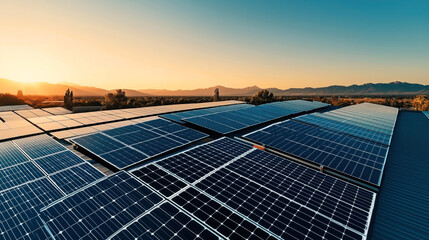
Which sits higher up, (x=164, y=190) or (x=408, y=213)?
(x=164, y=190)

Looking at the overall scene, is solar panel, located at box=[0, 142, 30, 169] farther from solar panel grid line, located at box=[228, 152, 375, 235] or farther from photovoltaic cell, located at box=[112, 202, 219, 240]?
solar panel grid line, located at box=[228, 152, 375, 235]

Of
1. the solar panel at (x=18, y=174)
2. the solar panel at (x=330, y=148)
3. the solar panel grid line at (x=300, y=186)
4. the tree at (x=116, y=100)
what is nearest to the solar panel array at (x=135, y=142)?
the solar panel at (x=18, y=174)

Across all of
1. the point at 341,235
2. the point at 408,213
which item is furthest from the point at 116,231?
the point at 408,213

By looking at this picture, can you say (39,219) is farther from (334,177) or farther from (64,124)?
(64,124)

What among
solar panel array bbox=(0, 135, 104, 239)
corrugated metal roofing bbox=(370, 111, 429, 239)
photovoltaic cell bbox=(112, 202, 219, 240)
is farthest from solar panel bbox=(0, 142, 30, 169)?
corrugated metal roofing bbox=(370, 111, 429, 239)

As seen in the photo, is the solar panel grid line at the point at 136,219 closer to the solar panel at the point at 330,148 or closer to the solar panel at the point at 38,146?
the solar panel at the point at 330,148

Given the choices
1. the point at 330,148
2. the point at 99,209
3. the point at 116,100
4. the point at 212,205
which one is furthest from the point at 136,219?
the point at 116,100

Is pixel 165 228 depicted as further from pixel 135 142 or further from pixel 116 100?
pixel 116 100
